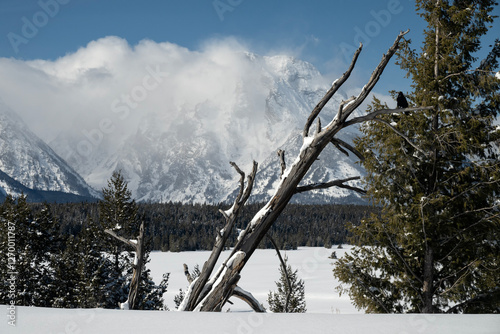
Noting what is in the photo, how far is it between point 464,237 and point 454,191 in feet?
2.83

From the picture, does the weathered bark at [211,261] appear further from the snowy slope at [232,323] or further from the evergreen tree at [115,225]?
the evergreen tree at [115,225]

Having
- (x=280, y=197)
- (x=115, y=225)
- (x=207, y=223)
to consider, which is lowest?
(x=280, y=197)

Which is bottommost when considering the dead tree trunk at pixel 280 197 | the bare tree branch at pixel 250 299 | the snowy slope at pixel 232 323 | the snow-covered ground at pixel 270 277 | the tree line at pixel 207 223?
the snowy slope at pixel 232 323

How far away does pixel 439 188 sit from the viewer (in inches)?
294

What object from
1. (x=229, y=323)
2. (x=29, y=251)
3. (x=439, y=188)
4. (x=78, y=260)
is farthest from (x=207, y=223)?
(x=229, y=323)

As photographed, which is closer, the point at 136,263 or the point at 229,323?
the point at 229,323

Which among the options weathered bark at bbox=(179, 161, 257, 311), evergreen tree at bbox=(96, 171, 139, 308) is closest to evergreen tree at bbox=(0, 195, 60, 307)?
evergreen tree at bbox=(96, 171, 139, 308)

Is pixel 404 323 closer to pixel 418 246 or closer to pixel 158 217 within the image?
pixel 418 246

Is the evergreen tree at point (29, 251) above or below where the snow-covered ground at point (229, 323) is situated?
above

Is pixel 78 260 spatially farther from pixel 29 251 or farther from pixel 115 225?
pixel 115 225

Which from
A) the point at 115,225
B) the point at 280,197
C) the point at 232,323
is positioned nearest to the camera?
the point at 232,323

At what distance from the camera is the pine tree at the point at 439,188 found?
7148 millimetres

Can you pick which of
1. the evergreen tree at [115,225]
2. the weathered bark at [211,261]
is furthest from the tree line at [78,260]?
the weathered bark at [211,261]

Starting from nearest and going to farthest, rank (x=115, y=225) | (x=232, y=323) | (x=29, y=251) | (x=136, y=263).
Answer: (x=232, y=323) < (x=136, y=263) < (x=115, y=225) < (x=29, y=251)
